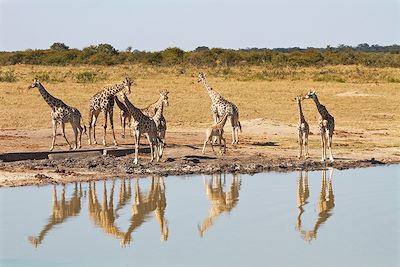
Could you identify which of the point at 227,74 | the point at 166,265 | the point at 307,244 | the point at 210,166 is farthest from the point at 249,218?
the point at 227,74

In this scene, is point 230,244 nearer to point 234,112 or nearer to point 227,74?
point 234,112

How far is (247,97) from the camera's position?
30781mm

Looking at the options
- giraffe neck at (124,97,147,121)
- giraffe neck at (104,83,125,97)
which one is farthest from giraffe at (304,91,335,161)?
giraffe neck at (104,83,125,97)

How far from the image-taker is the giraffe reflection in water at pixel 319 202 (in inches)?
455

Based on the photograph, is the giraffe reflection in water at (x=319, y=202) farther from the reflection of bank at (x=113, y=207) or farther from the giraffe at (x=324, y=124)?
the reflection of bank at (x=113, y=207)

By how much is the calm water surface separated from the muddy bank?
411 mm

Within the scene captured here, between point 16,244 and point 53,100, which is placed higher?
point 53,100

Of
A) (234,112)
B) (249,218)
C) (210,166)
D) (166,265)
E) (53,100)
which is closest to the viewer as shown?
(166,265)

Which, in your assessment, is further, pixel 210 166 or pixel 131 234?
pixel 210 166

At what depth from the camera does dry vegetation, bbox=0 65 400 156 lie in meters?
23.2

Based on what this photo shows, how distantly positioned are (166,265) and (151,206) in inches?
150

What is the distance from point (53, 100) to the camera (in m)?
17.9

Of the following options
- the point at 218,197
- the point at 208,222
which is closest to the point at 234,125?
the point at 218,197

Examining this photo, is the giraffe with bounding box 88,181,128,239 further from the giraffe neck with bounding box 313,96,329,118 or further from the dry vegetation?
the dry vegetation
